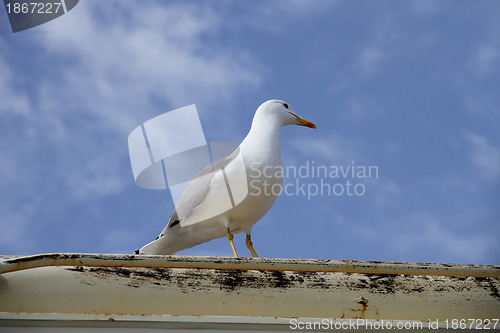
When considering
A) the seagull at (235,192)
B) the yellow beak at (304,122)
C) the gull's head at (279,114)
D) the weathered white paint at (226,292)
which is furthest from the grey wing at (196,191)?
the weathered white paint at (226,292)

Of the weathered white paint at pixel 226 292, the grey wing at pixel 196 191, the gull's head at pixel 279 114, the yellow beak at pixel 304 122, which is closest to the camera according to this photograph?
the weathered white paint at pixel 226 292

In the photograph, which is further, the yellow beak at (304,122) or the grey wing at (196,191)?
the yellow beak at (304,122)

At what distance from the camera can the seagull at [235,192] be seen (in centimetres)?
635

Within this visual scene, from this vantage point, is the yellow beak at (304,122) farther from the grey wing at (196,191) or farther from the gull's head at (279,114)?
the grey wing at (196,191)

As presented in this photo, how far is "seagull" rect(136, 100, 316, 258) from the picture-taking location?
20.8 feet

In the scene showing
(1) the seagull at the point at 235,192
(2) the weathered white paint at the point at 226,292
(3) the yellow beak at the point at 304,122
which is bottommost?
(2) the weathered white paint at the point at 226,292

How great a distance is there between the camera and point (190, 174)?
700 cm

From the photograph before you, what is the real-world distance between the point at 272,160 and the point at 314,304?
3702 millimetres

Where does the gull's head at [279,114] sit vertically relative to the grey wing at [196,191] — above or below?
above

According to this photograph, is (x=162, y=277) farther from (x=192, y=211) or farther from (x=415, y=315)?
(x=192, y=211)

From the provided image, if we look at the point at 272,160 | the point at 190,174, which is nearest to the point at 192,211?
the point at 190,174

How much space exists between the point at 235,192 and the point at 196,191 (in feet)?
1.73

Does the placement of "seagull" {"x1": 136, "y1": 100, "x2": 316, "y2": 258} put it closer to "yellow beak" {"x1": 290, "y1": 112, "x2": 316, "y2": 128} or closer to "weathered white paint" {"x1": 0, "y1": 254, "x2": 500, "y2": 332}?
"yellow beak" {"x1": 290, "y1": 112, "x2": 316, "y2": 128}

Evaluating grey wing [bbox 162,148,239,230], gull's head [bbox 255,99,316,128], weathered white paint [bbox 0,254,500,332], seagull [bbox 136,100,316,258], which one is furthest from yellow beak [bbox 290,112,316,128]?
weathered white paint [bbox 0,254,500,332]
